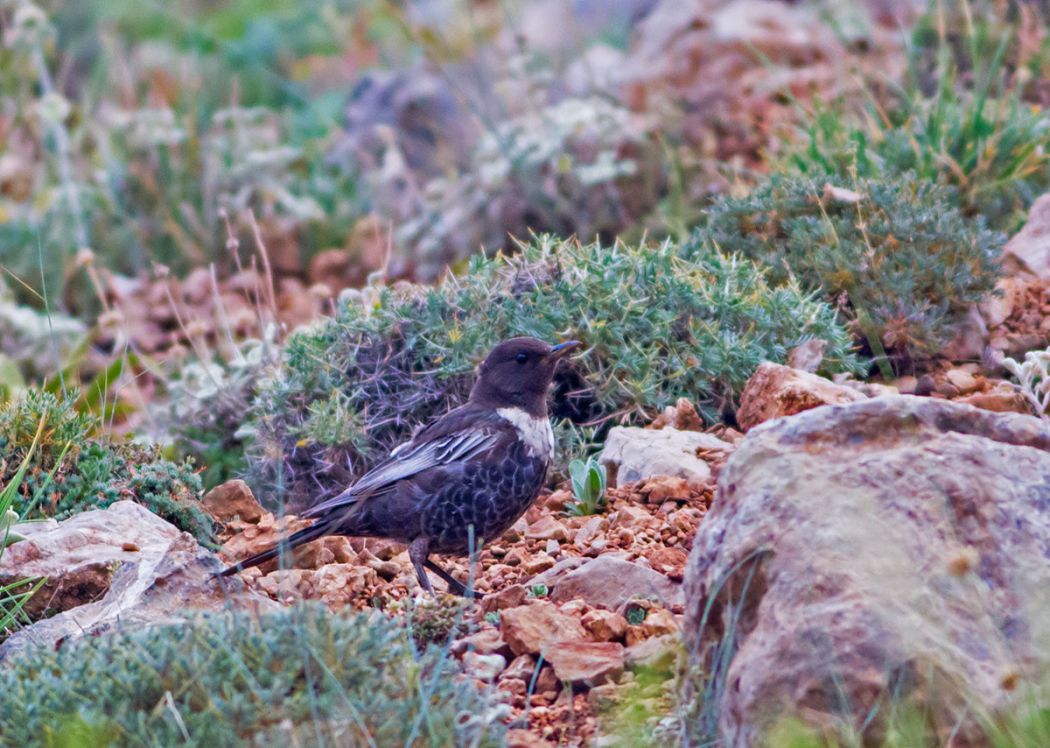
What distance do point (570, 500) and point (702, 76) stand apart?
5573 mm

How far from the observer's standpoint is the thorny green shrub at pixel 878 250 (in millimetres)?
6301

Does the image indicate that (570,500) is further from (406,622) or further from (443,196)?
(443,196)

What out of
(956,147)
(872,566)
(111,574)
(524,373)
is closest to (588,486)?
(524,373)

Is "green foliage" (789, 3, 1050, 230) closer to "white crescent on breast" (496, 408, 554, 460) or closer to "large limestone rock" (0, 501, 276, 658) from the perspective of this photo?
"white crescent on breast" (496, 408, 554, 460)

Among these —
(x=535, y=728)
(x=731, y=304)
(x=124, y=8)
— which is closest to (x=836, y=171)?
(x=731, y=304)

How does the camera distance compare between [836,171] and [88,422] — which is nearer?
[88,422]

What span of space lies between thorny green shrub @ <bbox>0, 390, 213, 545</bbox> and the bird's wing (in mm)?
612

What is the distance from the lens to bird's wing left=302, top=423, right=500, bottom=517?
514 cm

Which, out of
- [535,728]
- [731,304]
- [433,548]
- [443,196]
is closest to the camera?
[535,728]

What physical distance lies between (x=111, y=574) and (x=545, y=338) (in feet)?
6.62

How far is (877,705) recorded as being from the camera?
3053 millimetres

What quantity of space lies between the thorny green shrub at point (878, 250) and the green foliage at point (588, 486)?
1614mm

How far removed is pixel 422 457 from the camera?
5.24 m

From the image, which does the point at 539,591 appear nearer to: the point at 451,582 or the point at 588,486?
the point at 451,582
